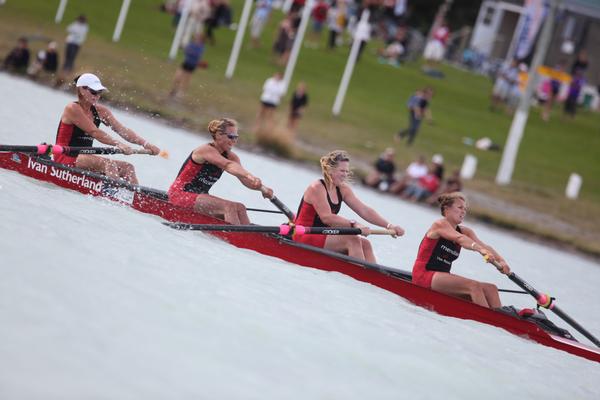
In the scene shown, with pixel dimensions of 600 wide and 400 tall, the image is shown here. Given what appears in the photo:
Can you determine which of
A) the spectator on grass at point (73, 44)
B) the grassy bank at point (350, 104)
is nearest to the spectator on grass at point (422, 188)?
the grassy bank at point (350, 104)

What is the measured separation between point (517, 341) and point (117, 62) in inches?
849

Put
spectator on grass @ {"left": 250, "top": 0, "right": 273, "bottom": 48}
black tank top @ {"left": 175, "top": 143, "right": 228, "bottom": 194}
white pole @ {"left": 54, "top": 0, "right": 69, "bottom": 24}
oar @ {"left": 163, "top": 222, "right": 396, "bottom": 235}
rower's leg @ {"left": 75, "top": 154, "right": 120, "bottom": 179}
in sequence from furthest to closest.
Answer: spectator on grass @ {"left": 250, "top": 0, "right": 273, "bottom": 48}
white pole @ {"left": 54, "top": 0, "right": 69, "bottom": 24}
rower's leg @ {"left": 75, "top": 154, "right": 120, "bottom": 179}
black tank top @ {"left": 175, "top": 143, "right": 228, "bottom": 194}
oar @ {"left": 163, "top": 222, "right": 396, "bottom": 235}

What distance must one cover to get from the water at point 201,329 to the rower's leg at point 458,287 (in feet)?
1.03

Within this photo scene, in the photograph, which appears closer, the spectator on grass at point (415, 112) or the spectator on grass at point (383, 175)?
the spectator on grass at point (383, 175)

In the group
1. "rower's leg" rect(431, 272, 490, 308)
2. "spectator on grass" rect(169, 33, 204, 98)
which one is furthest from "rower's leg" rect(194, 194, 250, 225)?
"spectator on grass" rect(169, 33, 204, 98)

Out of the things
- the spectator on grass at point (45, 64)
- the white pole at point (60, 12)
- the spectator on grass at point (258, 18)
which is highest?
the spectator on grass at point (258, 18)

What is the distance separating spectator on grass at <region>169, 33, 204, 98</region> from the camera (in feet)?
92.0

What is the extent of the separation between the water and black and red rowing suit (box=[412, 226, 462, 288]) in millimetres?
367

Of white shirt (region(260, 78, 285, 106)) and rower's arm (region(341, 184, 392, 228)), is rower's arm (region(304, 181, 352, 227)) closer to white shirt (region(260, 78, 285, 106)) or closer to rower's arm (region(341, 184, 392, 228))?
rower's arm (region(341, 184, 392, 228))

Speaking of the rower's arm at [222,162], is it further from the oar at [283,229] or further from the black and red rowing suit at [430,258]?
the black and red rowing suit at [430,258]

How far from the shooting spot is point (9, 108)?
20.8 m

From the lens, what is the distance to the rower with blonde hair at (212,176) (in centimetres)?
1227

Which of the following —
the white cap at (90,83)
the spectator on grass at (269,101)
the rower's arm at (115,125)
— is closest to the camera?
the white cap at (90,83)

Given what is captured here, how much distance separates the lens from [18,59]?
1108 inches
